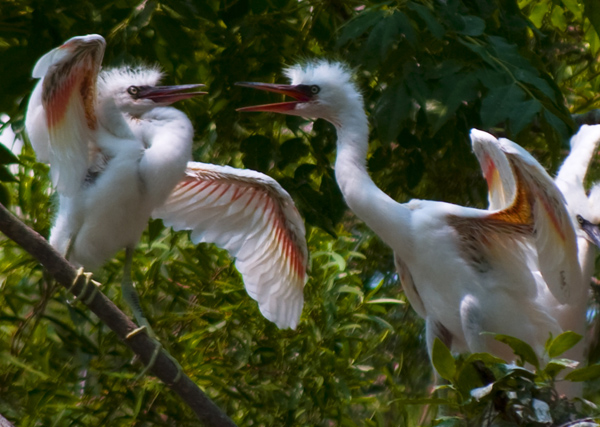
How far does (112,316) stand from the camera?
1932 mm

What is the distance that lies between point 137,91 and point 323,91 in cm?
54

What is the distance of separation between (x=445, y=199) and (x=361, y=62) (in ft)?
3.28

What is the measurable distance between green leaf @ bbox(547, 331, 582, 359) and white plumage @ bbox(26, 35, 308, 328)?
0.90m

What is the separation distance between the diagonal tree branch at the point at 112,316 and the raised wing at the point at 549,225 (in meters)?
0.86

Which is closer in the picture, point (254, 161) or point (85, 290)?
point (85, 290)

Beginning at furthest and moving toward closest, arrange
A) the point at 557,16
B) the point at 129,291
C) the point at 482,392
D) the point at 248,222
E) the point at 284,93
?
the point at 557,16, the point at 248,222, the point at 284,93, the point at 129,291, the point at 482,392

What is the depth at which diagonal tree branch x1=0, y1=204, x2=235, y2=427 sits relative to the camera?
5.89ft

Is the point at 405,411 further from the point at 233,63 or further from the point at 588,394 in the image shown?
the point at 233,63

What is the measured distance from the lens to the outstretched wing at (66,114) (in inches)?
81.2

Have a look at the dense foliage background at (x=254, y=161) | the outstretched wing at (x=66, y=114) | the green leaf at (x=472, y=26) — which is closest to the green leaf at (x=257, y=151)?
the dense foliage background at (x=254, y=161)

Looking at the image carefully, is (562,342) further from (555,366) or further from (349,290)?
(349,290)

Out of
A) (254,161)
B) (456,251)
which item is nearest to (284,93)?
(254,161)

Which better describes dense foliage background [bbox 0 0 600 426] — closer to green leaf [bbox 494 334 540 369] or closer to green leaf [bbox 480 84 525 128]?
green leaf [bbox 480 84 525 128]

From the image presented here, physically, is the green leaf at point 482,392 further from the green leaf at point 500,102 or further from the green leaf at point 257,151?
the green leaf at point 257,151
